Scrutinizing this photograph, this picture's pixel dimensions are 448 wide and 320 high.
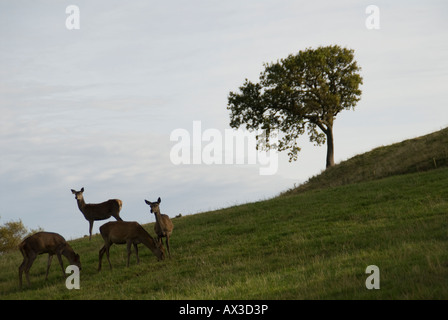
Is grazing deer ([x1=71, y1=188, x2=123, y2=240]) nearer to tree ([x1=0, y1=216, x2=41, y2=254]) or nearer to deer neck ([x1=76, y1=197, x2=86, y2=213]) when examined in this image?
deer neck ([x1=76, y1=197, x2=86, y2=213])

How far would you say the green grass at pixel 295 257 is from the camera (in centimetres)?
1192

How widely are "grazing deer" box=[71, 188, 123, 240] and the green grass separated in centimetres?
129

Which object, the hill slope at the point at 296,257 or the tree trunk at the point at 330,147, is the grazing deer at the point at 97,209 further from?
the tree trunk at the point at 330,147

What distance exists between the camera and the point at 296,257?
16.5 meters

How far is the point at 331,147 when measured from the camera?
4972 centimetres

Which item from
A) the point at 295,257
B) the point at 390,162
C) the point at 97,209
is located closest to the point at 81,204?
the point at 97,209

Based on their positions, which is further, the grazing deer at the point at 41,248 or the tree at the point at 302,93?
the tree at the point at 302,93

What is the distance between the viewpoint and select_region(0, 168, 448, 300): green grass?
11.9 metres

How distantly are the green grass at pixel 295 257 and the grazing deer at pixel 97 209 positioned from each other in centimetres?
129

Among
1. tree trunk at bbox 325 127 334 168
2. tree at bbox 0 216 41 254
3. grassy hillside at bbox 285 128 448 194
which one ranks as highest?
tree trunk at bbox 325 127 334 168

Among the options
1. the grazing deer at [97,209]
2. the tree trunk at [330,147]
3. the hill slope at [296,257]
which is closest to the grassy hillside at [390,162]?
the tree trunk at [330,147]

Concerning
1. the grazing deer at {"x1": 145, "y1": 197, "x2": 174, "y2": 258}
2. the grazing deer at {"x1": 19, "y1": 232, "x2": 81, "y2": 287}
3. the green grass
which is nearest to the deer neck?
the green grass
